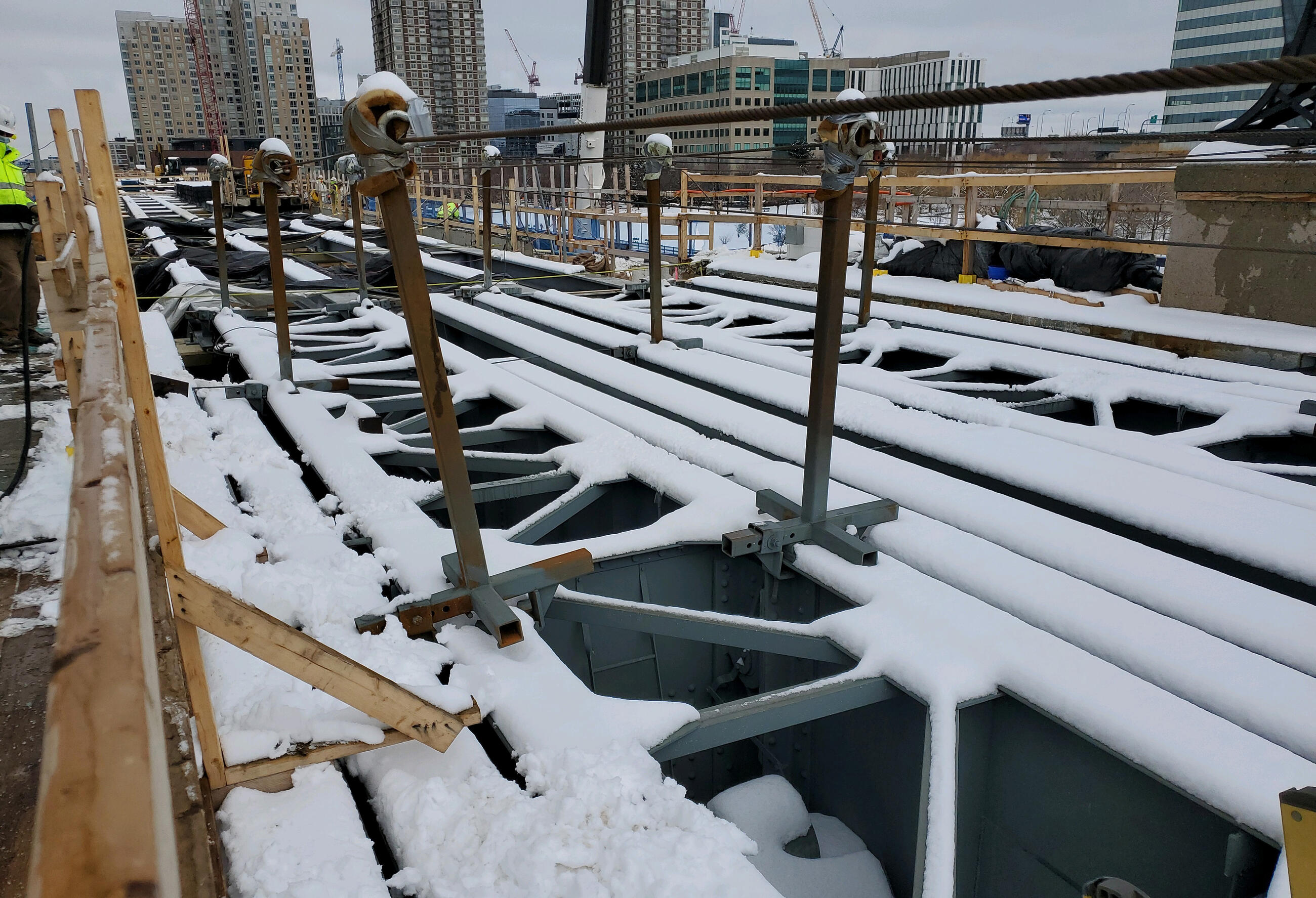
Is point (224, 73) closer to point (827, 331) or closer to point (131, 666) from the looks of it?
point (827, 331)

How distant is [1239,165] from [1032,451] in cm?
416

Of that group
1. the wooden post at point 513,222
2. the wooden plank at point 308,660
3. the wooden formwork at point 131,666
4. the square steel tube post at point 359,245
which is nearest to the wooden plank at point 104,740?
the wooden formwork at point 131,666

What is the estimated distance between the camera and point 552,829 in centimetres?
217

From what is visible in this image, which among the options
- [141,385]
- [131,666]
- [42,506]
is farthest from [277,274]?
[131,666]

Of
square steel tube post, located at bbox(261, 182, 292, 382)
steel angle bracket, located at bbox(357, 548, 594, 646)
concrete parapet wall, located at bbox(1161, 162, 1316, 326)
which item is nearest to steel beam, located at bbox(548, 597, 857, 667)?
steel angle bracket, located at bbox(357, 548, 594, 646)

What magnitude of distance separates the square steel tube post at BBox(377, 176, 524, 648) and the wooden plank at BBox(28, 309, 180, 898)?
6.15 ft

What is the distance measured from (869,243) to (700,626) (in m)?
4.37

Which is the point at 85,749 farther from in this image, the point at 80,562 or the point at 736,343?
the point at 736,343

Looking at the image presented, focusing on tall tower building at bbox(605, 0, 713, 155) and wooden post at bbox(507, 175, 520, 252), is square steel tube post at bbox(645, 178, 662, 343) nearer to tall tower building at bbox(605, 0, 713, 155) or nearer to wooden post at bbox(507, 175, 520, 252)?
wooden post at bbox(507, 175, 520, 252)

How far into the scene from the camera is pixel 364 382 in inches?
274

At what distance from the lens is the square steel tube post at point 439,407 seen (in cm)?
286

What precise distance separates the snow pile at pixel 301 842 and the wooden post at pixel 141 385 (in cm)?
14

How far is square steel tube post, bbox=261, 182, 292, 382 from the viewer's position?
5934 mm

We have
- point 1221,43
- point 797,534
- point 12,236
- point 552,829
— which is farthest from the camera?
point 1221,43
